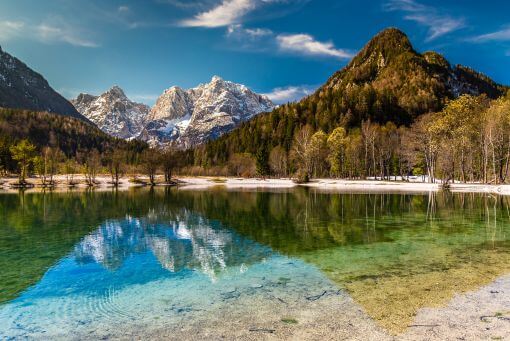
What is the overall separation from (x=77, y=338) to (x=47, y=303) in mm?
3905

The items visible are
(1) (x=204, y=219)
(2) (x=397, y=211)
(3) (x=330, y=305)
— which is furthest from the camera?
(2) (x=397, y=211)

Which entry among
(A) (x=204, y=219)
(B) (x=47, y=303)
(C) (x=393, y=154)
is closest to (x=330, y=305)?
(B) (x=47, y=303)

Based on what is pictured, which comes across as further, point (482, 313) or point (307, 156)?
point (307, 156)

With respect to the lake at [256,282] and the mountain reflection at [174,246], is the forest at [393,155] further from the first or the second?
the mountain reflection at [174,246]

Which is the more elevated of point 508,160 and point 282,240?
point 508,160

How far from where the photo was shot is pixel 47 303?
500 inches

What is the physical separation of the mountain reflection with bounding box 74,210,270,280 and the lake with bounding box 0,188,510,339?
9 centimetres

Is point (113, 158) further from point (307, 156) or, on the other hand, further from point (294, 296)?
point (294, 296)

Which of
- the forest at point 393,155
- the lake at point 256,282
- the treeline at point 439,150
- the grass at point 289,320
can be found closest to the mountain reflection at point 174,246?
the lake at point 256,282

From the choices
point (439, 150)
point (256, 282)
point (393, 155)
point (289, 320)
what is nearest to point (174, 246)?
point (256, 282)

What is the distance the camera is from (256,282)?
14.8 metres

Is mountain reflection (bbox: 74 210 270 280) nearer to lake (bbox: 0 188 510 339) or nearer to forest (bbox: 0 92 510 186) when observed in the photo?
lake (bbox: 0 188 510 339)

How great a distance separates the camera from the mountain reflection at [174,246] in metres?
18.5

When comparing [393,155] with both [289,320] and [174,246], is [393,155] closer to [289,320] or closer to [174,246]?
[174,246]
